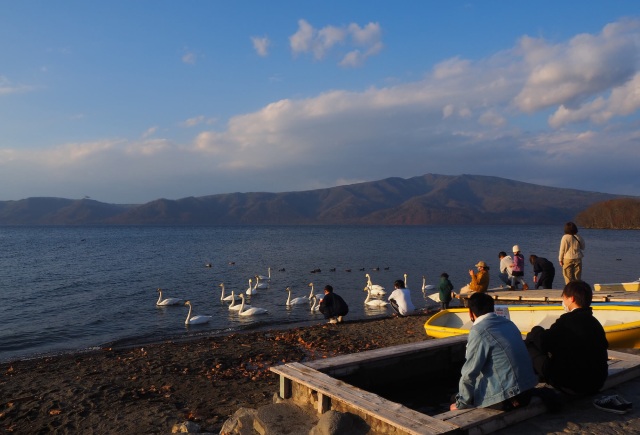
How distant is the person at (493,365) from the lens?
5340 millimetres

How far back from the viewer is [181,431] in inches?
279

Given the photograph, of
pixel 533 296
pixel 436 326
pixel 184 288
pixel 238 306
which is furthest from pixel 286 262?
pixel 436 326

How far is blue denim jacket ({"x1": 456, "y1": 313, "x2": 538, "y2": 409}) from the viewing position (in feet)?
17.5

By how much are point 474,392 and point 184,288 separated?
28906 mm

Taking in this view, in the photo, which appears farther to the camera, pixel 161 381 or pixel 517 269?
pixel 517 269

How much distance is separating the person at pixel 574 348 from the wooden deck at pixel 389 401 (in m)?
0.58

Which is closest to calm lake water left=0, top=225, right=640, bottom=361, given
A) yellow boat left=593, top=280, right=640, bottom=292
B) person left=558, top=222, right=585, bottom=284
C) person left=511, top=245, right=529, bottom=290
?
person left=511, top=245, right=529, bottom=290

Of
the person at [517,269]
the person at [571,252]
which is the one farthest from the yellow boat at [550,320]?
the person at [517,269]

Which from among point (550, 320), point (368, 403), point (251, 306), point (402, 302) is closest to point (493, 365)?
point (368, 403)

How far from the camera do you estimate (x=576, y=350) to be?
5965 mm

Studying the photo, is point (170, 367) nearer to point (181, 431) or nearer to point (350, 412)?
point (181, 431)

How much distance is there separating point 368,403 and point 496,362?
1.47 m

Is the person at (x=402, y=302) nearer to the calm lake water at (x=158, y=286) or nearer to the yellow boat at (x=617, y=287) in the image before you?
the calm lake water at (x=158, y=286)

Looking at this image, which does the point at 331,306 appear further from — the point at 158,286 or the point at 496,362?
the point at 158,286
